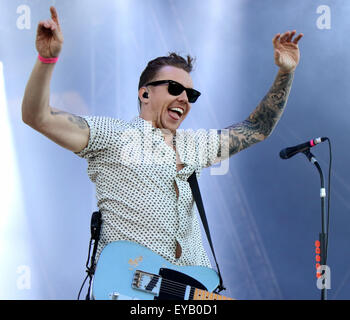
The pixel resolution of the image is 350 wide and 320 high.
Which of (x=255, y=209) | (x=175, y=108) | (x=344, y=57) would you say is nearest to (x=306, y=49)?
(x=344, y=57)

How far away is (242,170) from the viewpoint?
442 cm

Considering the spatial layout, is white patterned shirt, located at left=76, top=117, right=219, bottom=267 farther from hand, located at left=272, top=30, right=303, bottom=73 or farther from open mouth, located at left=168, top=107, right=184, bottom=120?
hand, located at left=272, top=30, right=303, bottom=73

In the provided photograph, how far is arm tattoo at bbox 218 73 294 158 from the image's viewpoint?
246 centimetres

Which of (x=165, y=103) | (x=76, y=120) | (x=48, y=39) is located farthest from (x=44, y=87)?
(x=165, y=103)

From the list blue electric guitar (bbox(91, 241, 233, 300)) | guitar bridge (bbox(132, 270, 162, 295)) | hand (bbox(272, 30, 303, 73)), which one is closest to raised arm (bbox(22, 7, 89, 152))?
blue electric guitar (bbox(91, 241, 233, 300))

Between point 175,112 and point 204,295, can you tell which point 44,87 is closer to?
point 175,112

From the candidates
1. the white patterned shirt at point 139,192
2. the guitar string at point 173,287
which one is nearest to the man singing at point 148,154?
the white patterned shirt at point 139,192

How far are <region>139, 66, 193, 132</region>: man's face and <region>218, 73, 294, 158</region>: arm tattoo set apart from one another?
0.91 feet

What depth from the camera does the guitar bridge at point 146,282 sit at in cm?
187

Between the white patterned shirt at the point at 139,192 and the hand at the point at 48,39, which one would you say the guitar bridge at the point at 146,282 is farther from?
the hand at the point at 48,39

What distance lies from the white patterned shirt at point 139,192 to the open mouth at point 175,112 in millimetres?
238

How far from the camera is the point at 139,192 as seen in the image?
6.77 feet
